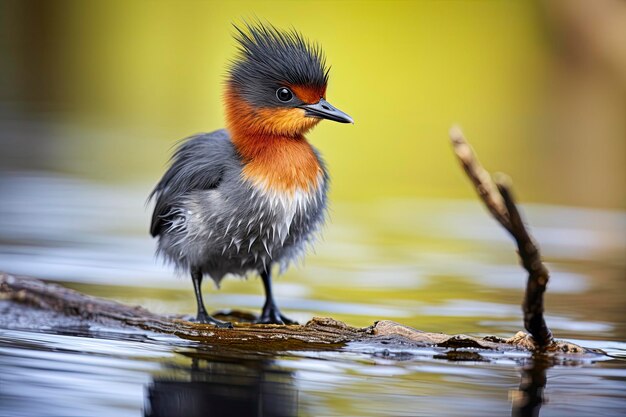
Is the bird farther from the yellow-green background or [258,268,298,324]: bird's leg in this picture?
the yellow-green background

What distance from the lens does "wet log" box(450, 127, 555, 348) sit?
3734 millimetres

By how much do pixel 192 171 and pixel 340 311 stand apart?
1.16m

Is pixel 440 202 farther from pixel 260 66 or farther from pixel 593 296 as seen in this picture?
pixel 260 66

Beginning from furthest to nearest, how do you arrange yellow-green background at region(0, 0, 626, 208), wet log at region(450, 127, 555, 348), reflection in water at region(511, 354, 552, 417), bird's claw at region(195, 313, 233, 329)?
yellow-green background at region(0, 0, 626, 208), bird's claw at region(195, 313, 233, 329), reflection in water at region(511, 354, 552, 417), wet log at region(450, 127, 555, 348)

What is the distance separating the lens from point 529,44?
21469mm

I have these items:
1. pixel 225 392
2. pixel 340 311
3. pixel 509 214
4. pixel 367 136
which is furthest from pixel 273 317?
pixel 367 136

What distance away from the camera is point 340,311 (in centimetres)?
618

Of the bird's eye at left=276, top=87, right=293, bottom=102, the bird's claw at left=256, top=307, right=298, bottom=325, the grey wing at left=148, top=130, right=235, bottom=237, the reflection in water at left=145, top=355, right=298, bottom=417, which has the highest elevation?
the bird's eye at left=276, top=87, right=293, bottom=102

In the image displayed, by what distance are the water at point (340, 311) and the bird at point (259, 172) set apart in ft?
1.86

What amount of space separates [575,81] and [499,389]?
Result: 16359mm

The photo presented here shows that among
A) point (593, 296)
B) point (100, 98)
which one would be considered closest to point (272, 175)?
point (593, 296)

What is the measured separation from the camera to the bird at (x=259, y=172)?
18.4 feet

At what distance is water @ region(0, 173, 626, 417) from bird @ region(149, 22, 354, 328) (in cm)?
57

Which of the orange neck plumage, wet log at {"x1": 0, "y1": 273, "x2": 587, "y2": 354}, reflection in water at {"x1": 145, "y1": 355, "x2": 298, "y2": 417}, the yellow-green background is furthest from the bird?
the yellow-green background
